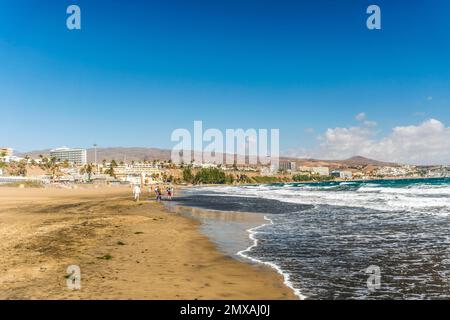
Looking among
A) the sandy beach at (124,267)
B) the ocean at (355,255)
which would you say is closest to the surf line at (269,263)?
the ocean at (355,255)

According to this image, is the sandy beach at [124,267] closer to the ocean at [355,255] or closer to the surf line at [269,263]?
the surf line at [269,263]

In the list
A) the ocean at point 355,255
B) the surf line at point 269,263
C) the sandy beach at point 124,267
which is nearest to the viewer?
the sandy beach at point 124,267

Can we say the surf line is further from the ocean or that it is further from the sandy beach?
the sandy beach

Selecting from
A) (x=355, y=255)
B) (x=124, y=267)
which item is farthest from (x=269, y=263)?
(x=124, y=267)

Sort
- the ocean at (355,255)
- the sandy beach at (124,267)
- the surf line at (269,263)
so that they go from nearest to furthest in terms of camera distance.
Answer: the sandy beach at (124,267) → the surf line at (269,263) → the ocean at (355,255)

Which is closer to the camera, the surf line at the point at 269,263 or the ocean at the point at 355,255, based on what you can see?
the surf line at the point at 269,263

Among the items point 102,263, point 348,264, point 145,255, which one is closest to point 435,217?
point 348,264

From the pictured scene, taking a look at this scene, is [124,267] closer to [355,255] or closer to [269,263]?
[269,263]

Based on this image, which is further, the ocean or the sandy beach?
the ocean

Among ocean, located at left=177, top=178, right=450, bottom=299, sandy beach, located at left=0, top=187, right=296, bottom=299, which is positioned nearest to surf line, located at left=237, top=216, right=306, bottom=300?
ocean, located at left=177, top=178, right=450, bottom=299

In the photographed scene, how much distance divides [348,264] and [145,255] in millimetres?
7218

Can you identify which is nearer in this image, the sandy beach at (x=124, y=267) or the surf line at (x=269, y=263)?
the sandy beach at (x=124, y=267)
